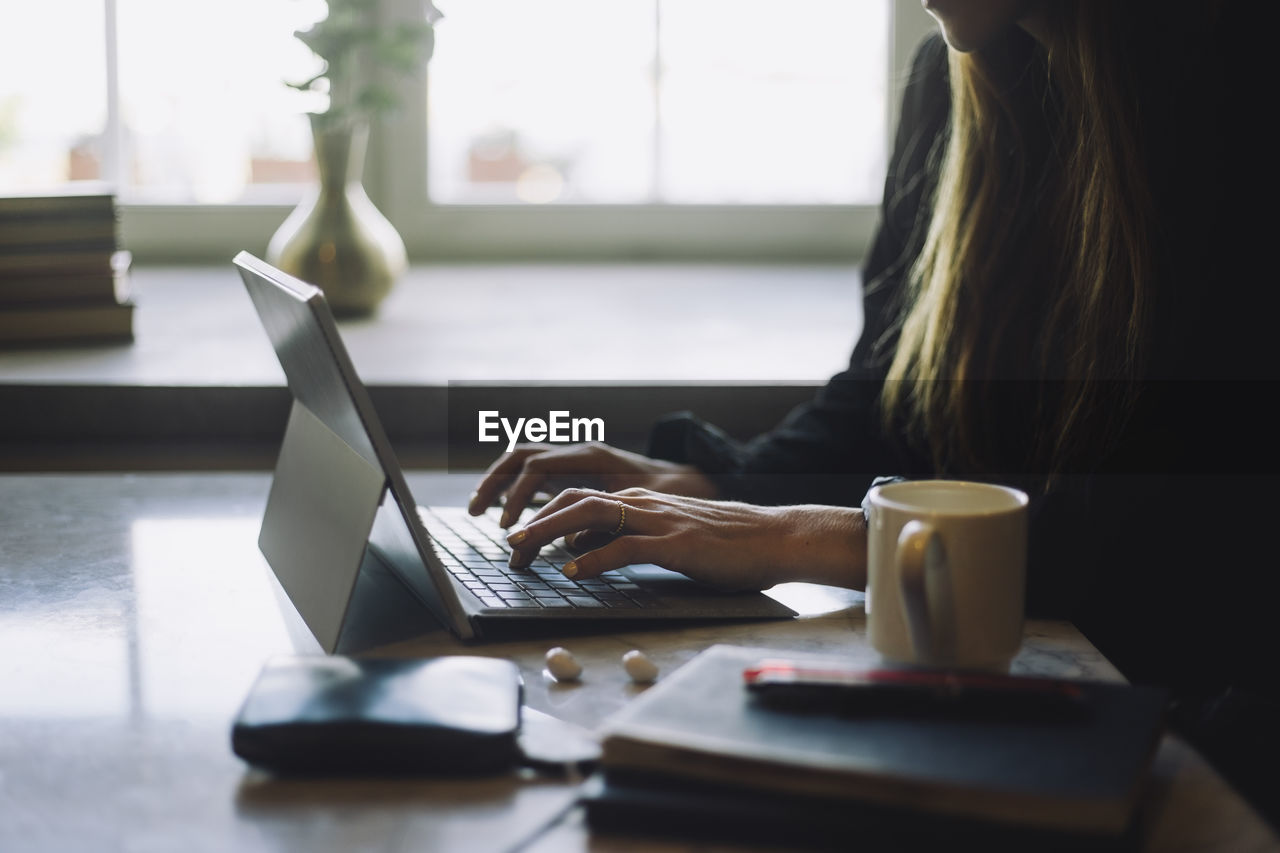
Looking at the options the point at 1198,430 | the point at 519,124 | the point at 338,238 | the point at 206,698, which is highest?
the point at 519,124

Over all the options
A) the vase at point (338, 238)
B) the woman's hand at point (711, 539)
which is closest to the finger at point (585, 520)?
the woman's hand at point (711, 539)

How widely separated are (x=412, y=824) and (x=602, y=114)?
6.66ft

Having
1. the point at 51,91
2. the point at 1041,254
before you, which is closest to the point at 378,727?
the point at 1041,254

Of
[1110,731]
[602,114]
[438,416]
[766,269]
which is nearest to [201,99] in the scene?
[602,114]

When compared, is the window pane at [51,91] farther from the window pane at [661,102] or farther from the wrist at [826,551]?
the wrist at [826,551]

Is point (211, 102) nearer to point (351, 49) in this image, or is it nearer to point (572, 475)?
point (351, 49)

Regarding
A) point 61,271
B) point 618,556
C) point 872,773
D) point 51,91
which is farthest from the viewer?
point 51,91

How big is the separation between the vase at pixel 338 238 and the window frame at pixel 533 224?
499mm

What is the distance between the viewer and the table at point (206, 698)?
0.60 metres

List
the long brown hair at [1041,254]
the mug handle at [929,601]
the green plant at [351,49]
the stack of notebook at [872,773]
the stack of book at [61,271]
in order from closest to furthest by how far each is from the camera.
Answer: the stack of notebook at [872,773], the mug handle at [929,601], the long brown hair at [1041,254], the stack of book at [61,271], the green plant at [351,49]

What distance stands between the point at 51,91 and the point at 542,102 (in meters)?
0.87

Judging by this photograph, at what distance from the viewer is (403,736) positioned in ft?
2.10

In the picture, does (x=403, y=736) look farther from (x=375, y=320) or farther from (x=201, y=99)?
(x=201, y=99)

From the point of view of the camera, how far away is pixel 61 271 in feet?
5.83
